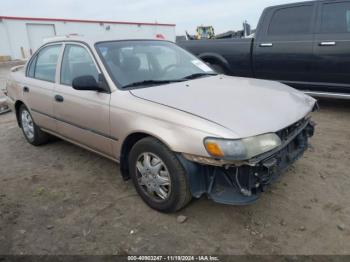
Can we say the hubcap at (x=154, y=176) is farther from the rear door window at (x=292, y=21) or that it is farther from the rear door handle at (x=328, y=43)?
the rear door window at (x=292, y=21)

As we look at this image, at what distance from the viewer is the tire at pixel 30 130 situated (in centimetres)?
491

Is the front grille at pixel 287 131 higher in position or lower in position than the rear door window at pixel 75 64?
lower

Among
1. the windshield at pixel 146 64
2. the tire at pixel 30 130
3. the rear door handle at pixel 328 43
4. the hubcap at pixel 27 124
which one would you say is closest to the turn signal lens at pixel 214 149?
the windshield at pixel 146 64

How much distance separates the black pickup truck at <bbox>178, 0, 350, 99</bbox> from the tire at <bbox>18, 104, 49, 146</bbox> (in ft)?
12.3

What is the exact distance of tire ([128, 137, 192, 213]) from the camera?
2.76 meters

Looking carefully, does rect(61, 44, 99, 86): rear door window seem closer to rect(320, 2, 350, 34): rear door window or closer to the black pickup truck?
the black pickup truck

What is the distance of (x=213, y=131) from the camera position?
8.17ft

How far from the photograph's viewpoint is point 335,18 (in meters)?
5.65

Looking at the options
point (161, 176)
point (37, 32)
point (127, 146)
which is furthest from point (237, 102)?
point (37, 32)

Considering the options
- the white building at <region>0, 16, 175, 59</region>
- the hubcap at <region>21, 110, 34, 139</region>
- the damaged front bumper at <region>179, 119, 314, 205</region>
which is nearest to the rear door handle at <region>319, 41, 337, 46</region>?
the damaged front bumper at <region>179, 119, 314, 205</region>

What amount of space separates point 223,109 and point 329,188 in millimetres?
1561

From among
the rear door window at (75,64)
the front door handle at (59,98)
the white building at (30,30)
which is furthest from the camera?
the white building at (30,30)

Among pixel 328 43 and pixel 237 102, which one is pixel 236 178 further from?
pixel 328 43

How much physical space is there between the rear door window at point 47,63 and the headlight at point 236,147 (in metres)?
2.57
